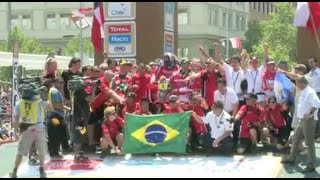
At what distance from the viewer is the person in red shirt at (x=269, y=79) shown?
1214 cm

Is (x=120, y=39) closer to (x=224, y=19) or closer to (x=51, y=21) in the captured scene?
(x=224, y=19)

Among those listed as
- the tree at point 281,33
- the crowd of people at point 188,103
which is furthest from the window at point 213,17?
the crowd of people at point 188,103

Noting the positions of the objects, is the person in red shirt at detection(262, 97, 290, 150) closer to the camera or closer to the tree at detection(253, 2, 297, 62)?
the camera

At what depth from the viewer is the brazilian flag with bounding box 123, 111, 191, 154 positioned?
37.7 feet

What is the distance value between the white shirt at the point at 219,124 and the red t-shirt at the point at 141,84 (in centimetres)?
157

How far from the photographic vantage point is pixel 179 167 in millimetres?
10773

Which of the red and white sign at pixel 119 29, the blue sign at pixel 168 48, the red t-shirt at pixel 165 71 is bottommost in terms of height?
the red t-shirt at pixel 165 71

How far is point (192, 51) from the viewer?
68.5m

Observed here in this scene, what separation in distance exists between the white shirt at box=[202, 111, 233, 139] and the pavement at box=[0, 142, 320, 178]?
1.43 ft

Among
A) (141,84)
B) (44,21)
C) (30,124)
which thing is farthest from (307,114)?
(44,21)

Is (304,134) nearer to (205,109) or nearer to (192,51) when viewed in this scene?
(205,109)

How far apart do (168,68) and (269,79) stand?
79.9 inches

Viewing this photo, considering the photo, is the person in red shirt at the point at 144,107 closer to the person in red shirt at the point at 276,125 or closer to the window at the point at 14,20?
the person in red shirt at the point at 276,125

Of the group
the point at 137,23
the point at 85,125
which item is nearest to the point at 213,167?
the point at 85,125
